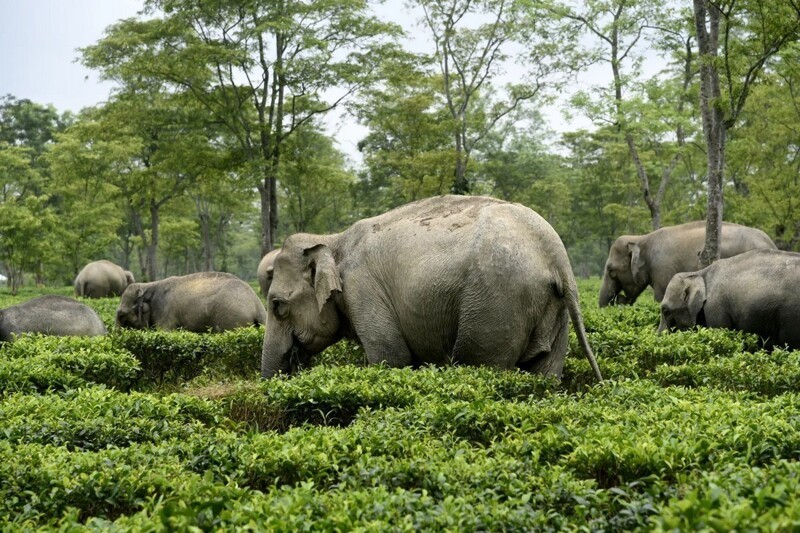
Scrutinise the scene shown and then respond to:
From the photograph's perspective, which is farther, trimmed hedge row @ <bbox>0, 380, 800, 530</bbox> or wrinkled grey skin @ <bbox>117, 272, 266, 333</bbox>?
wrinkled grey skin @ <bbox>117, 272, 266, 333</bbox>

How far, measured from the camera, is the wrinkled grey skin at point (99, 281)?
88.1ft

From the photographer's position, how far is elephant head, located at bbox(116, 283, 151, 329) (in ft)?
43.0

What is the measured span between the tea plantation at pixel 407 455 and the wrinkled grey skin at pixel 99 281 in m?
21.6

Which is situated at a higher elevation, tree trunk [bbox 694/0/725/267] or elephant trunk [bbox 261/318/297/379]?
tree trunk [bbox 694/0/725/267]

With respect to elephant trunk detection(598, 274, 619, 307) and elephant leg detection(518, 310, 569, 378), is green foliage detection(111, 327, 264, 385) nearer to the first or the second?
elephant leg detection(518, 310, 569, 378)

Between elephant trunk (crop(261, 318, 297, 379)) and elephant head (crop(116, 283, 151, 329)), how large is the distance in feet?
20.0

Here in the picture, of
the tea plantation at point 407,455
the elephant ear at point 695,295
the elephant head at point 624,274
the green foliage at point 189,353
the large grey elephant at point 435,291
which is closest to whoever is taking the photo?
the tea plantation at point 407,455

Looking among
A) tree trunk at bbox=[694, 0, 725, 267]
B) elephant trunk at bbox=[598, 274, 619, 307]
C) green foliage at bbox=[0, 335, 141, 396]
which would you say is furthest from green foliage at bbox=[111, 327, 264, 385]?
elephant trunk at bbox=[598, 274, 619, 307]

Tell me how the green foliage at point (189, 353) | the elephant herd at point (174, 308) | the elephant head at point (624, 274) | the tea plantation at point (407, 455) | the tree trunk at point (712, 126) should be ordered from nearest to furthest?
the tea plantation at point (407, 455) < the green foliage at point (189, 353) < the elephant herd at point (174, 308) < the tree trunk at point (712, 126) < the elephant head at point (624, 274)

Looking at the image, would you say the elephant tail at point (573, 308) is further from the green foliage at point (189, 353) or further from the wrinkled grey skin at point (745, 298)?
the green foliage at point (189, 353)

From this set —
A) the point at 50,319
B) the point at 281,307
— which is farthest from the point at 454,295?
the point at 50,319

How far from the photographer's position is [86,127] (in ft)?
84.5

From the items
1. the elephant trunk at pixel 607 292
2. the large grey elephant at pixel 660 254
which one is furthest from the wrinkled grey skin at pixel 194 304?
the large grey elephant at pixel 660 254

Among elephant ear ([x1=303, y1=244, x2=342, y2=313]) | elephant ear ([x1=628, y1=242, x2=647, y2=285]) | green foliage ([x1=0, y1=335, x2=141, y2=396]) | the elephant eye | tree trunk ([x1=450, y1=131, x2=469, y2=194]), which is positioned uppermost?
tree trunk ([x1=450, y1=131, x2=469, y2=194])
